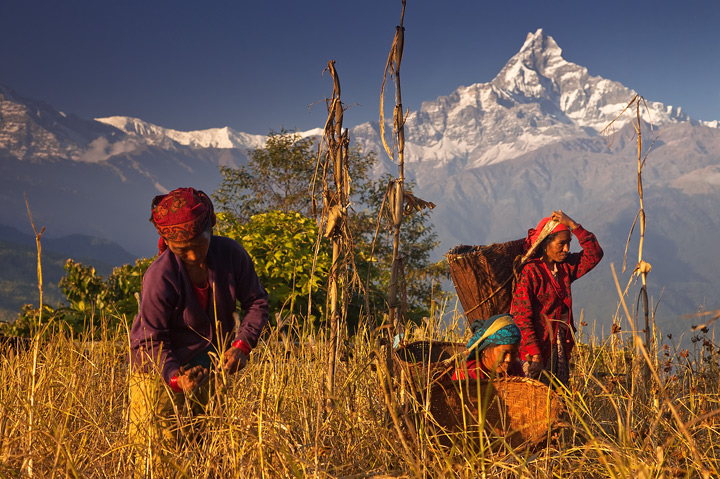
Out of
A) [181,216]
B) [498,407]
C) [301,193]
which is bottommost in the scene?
[498,407]

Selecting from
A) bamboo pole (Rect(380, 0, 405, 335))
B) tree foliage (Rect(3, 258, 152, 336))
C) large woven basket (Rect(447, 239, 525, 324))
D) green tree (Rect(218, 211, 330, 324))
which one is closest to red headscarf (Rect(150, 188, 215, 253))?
bamboo pole (Rect(380, 0, 405, 335))

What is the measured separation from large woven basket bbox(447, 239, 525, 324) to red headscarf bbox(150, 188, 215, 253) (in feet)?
6.24

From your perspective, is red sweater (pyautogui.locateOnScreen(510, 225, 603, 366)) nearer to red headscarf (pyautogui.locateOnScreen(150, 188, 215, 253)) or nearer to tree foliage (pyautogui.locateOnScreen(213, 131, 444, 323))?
red headscarf (pyautogui.locateOnScreen(150, 188, 215, 253))

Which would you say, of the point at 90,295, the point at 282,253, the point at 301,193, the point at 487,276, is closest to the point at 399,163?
the point at 487,276

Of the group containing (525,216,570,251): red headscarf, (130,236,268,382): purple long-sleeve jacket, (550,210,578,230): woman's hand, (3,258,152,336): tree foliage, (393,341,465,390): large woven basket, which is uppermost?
(550,210,578,230): woman's hand

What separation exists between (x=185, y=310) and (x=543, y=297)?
2245mm

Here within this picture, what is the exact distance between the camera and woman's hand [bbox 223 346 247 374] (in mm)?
2471

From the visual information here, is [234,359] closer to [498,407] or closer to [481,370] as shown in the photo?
[498,407]

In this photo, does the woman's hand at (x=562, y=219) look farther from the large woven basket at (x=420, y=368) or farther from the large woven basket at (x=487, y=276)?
the large woven basket at (x=420, y=368)

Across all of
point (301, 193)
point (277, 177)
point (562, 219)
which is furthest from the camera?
point (277, 177)

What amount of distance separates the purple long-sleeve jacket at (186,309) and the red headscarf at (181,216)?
7.5 inches

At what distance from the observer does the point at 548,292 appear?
3.71 meters

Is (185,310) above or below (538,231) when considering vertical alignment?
below

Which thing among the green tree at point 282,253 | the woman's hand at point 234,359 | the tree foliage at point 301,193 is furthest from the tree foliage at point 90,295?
the tree foliage at point 301,193
